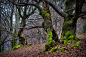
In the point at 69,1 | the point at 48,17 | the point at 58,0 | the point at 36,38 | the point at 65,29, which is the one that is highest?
the point at 58,0

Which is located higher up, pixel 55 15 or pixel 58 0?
pixel 58 0

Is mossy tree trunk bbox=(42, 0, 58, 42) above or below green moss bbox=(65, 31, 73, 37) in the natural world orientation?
above

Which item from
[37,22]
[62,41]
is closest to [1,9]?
[37,22]

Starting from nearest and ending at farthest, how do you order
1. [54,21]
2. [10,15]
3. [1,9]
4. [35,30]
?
[1,9]
[10,15]
[54,21]
[35,30]

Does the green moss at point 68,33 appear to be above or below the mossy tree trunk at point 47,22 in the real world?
below

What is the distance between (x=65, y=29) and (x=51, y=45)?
78.6 inches

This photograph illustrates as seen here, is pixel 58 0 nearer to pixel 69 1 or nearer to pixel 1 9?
pixel 69 1

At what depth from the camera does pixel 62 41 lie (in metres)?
4.71

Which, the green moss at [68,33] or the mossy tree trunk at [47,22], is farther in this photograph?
the green moss at [68,33]

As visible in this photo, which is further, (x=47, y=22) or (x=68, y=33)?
(x=68, y=33)

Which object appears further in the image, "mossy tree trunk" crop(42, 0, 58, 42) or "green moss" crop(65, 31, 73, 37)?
"green moss" crop(65, 31, 73, 37)

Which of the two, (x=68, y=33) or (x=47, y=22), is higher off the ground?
(x=47, y=22)

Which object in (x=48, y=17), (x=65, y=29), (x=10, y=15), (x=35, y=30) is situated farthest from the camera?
(x=35, y=30)

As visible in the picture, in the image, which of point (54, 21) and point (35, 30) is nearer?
point (54, 21)
